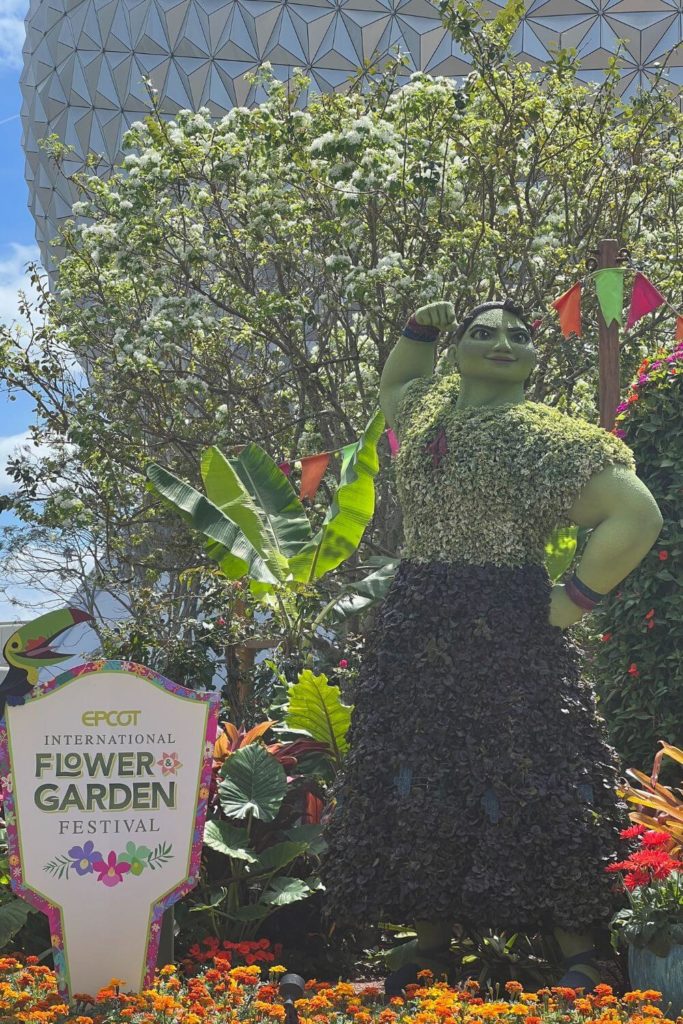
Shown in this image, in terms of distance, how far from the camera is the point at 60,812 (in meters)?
4.58

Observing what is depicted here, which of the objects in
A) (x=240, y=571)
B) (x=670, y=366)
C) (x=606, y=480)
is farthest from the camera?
(x=240, y=571)

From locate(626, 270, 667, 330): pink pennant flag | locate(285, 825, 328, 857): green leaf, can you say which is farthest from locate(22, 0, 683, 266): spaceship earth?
locate(285, 825, 328, 857): green leaf

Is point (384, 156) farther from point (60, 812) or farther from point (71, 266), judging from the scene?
point (60, 812)

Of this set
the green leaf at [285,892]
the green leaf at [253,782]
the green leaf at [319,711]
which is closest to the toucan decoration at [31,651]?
the green leaf at [319,711]

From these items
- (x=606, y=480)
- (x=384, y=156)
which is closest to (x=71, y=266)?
(x=384, y=156)

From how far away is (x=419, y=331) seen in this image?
5668mm

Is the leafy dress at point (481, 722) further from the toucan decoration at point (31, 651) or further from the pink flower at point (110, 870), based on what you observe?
the toucan decoration at point (31, 651)

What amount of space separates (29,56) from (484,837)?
30.2 meters

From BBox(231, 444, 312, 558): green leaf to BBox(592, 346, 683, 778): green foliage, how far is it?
8.41 feet

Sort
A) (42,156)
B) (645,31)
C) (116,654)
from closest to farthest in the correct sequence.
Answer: (116,654)
(645,31)
(42,156)

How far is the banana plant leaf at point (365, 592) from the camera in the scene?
7.59 meters

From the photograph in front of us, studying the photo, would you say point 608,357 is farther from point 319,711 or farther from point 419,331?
point 319,711

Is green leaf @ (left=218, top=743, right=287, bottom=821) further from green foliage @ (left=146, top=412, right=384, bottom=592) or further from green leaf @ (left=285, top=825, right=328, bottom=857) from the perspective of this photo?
green foliage @ (left=146, top=412, right=384, bottom=592)

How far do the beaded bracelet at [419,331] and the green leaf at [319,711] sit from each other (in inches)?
68.6
